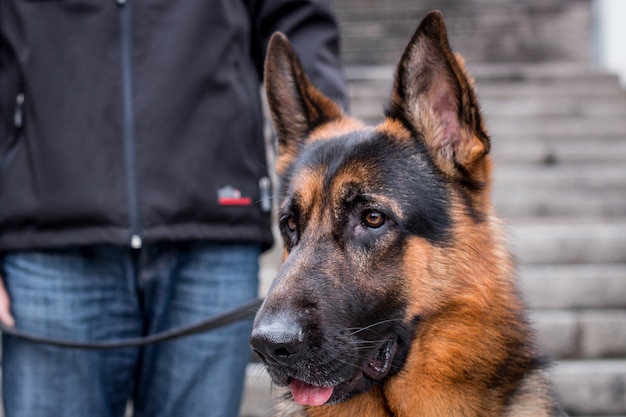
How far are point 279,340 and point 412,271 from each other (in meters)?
0.49

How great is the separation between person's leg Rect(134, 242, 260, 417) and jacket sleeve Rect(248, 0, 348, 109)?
2.38 ft

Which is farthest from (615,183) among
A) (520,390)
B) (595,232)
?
(520,390)

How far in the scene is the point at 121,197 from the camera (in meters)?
2.32

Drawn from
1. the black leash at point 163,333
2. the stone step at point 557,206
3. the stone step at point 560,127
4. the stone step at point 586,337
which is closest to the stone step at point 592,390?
the stone step at point 586,337

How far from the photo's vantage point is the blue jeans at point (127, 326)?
2.32m

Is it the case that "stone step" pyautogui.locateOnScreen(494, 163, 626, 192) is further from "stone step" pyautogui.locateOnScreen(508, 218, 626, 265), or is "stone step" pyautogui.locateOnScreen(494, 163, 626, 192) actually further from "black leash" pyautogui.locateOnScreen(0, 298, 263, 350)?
"black leash" pyautogui.locateOnScreen(0, 298, 263, 350)

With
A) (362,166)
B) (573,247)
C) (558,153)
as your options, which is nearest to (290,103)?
(362,166)

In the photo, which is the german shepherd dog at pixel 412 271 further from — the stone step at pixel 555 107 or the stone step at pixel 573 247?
the stone step at pixel 555 107

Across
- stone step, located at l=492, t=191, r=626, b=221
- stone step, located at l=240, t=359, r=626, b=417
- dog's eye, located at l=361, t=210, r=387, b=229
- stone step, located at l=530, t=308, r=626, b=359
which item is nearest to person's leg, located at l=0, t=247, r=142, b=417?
dog's eye, located at l=361, t=210, r=387, b=229

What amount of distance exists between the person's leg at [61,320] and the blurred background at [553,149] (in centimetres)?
139

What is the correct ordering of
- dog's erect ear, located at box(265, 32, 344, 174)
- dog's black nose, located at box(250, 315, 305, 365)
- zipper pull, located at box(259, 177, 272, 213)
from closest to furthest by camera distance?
dog's black nose, located at box(250, 315, 305, 365), dog's erect ear, located at box(265, 32, 344, 174), zipper pull, located at box(259, 177, 272, 213)

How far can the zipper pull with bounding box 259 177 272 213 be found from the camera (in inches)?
100

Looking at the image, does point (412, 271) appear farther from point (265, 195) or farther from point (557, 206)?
point (557, 206)

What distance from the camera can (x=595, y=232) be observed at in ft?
17.0
